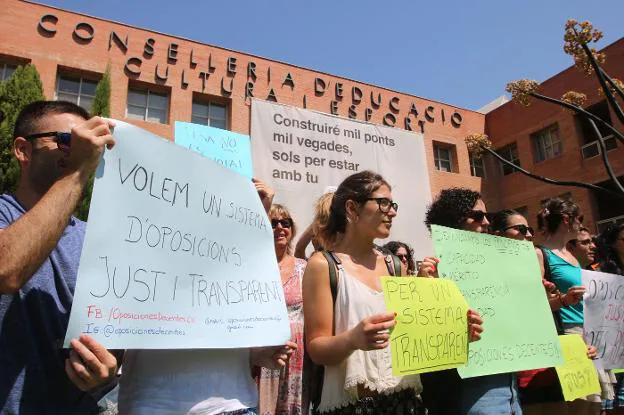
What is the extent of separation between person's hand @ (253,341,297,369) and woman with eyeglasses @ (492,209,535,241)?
168 cm

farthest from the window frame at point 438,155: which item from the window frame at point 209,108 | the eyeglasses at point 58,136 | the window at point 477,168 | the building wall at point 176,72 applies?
the eyeglasses at point 58,136

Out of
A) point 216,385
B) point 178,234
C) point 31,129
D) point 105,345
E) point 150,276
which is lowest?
point 216,385

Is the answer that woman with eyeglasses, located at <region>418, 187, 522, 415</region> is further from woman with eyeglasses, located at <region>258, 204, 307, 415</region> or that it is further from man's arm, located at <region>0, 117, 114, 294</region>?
man's arm, located at <region>0, 117, 114, 294</region>

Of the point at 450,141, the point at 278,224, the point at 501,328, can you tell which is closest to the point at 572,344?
the point at 501,328

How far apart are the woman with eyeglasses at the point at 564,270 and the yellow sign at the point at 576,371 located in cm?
11

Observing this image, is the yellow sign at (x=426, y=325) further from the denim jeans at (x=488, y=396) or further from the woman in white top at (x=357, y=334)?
the denim jeans at (x=488, y=396)

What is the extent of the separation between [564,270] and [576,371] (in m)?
0.68

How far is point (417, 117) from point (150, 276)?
14.7 metres

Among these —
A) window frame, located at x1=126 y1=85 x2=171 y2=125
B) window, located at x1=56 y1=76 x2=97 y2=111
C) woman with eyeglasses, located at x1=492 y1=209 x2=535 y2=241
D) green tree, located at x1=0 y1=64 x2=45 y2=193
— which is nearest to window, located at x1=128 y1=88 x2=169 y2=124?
window frame, located at x1=126 y1=85 x2=171 y2=125

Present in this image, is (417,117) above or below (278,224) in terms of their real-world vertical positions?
above

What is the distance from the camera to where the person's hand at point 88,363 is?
3.26 ft

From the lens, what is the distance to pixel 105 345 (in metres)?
1.05

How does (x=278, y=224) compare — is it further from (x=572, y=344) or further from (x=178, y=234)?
(x=572, y=344)

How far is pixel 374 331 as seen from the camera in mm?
1436
